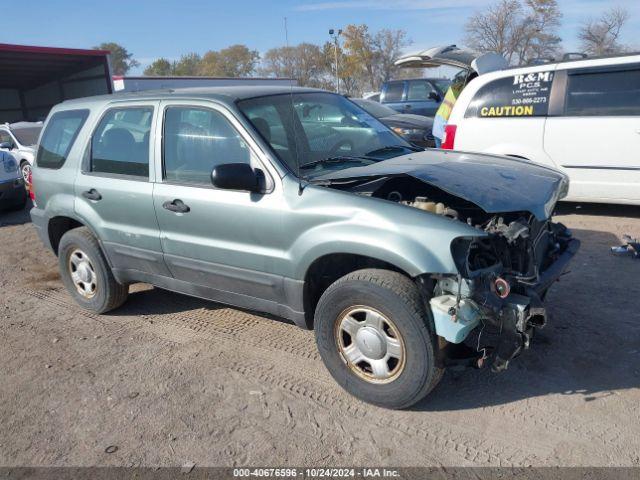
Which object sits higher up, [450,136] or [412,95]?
[412,95]

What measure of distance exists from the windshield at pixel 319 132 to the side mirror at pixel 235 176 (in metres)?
0.28

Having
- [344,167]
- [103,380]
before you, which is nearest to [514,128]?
[344,167]

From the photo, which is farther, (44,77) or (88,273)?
(44,77)

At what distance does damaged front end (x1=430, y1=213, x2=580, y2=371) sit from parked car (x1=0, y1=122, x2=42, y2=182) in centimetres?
1192

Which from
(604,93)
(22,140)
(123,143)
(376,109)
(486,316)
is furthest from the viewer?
(22,140)

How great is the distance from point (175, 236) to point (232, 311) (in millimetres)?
1079

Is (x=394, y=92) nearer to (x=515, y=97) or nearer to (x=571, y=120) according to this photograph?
(x=515, y=97)

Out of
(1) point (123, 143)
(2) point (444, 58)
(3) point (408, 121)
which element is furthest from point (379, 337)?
(3) point (408, 121)

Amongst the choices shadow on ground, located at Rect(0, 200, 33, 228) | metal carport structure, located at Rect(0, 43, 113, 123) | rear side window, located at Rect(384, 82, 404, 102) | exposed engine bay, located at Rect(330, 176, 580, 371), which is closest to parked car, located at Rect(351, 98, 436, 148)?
rear side window, located at Rect(384, 82, 404, 102)

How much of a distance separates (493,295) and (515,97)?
16.2 feet

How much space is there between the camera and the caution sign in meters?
6.98

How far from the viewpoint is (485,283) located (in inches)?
119

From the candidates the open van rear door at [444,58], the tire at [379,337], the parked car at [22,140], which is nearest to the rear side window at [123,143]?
the tire at [379,337]

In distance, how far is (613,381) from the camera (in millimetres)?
3459
